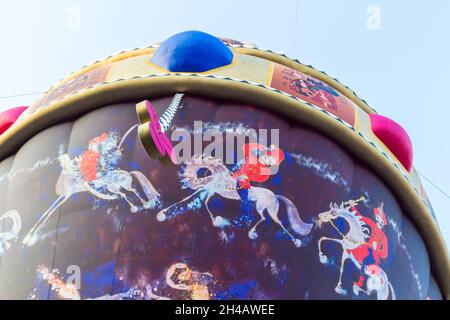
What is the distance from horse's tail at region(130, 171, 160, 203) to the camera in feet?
34.5

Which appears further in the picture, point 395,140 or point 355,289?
point 395,140

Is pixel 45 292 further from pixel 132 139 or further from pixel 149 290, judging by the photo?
pixel 132 139

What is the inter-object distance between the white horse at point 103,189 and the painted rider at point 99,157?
4cm

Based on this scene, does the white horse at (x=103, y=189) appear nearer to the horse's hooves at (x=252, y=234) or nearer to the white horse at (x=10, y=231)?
the white horse at (x=10, y=231)

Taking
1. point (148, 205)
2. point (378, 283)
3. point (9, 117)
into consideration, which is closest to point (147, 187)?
point (148, 205)

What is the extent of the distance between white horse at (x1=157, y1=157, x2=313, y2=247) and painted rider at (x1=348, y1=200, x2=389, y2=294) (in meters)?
0.60

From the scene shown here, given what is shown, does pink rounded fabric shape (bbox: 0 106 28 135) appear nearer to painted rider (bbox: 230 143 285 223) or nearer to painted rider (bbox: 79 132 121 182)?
painted rider (bbox: 79 132 121 182)

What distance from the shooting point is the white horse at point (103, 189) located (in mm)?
10547

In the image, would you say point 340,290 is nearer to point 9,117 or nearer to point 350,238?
point 350,238

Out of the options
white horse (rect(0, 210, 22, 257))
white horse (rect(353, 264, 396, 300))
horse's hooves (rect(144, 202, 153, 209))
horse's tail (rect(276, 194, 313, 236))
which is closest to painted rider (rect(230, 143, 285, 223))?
horse's tail (rect(276, 194, 313, 236))

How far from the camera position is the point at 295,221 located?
1052cm

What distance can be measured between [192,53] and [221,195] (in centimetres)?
189

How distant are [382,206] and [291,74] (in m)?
1.81

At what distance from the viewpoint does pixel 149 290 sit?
9875 millimetres
